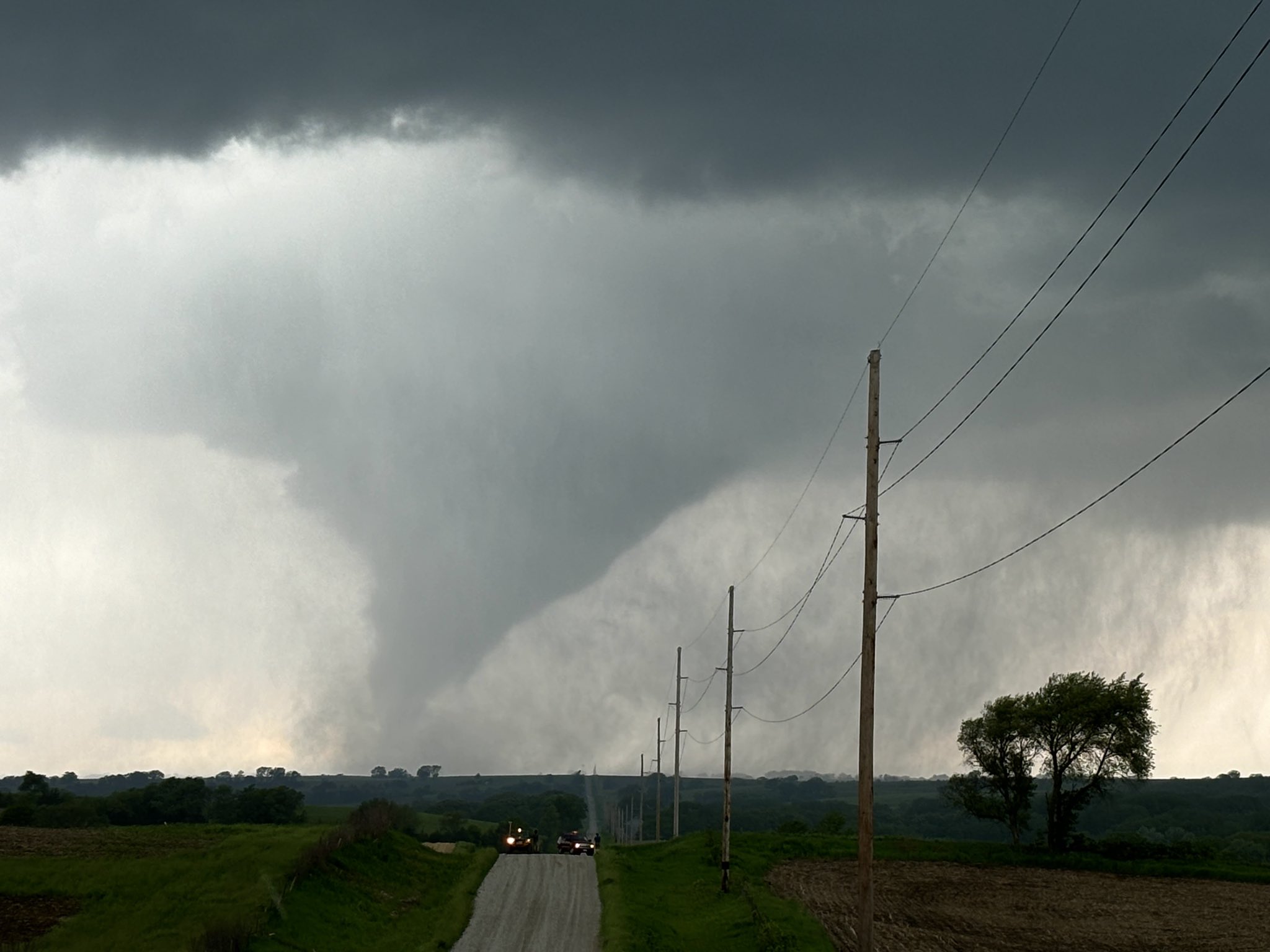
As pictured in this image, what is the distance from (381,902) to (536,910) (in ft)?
25.0

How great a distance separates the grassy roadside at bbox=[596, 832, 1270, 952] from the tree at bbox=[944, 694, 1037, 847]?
5.97 m

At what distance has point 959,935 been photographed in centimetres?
5291

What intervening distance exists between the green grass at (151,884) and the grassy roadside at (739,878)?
50.8ft

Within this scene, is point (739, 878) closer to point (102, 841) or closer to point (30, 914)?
point (102, 841)

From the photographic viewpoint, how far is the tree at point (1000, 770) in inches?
4077

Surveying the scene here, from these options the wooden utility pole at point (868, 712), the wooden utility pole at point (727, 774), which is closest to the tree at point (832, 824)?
the wooden utility pole at point (727, 774)

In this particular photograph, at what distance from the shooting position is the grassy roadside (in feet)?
159

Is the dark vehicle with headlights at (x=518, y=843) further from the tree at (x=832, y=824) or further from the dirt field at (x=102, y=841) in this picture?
the tree at (x=832, y=824)

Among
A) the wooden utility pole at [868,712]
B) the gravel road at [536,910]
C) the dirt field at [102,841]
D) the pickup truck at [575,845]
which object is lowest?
the gravel road at [536,910]

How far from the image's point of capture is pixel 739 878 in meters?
68.9

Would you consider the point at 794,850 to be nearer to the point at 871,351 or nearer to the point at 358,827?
the point at 358,827

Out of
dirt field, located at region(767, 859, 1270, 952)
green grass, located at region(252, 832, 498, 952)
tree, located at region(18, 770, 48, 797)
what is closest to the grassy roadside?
dirt field, located at region(767, 859, 1270, 952)

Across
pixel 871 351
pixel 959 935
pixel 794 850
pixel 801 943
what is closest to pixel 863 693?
pixel 871 351

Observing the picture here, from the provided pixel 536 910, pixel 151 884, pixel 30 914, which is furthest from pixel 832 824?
pixel 30 914
